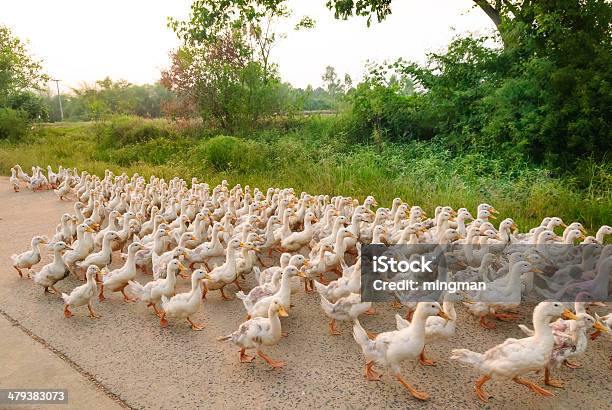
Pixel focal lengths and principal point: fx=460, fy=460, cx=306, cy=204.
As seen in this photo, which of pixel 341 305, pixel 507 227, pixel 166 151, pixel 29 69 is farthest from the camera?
pixel 29 69

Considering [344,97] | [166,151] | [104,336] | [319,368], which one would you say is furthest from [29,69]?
[319,368]

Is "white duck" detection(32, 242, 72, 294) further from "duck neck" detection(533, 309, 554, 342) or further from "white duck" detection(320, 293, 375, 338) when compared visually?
"duck neck" detection(533, 309, 554, 342)

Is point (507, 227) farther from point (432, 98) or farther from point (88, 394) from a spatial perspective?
point (432, 98)

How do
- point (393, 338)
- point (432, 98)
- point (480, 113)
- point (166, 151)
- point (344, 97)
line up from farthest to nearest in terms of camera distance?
1. point (166, 151)
2. point (344, 97)
3. point (432, 98)
4. point (480, 113)
5. point (393, 338)

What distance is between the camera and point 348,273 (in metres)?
5.16

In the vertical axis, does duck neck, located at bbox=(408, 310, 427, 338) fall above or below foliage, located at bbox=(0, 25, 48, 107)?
below

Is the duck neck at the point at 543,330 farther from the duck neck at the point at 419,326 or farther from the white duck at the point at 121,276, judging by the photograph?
the white duck at the point at 121,276

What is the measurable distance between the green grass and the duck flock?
5.73 ft

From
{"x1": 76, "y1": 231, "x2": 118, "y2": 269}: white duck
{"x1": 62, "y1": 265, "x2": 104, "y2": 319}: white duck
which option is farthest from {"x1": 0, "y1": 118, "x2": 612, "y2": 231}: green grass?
{"x1": 62, "y1": 265, "x2": 104, "y2": 319}: white duck

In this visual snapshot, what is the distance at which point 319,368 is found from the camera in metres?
4.26

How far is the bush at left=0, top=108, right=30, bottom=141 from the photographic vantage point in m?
23.2

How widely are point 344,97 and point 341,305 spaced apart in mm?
12317

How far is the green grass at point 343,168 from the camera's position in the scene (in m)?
8.42

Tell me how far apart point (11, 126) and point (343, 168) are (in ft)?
66.4
